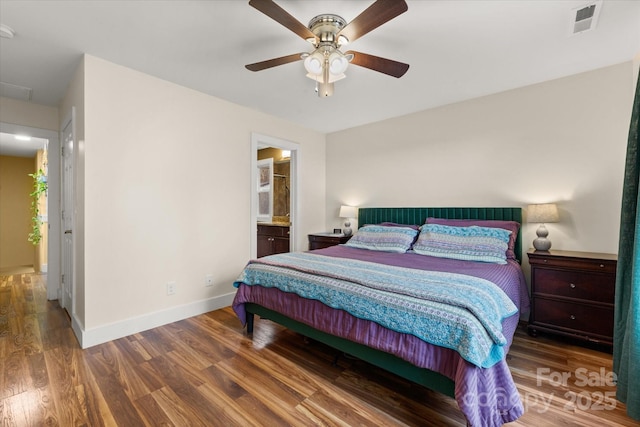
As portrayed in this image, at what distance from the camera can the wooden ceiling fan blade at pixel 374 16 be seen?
4.87ft

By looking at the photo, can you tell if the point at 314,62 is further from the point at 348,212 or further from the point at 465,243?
the point at 348,212

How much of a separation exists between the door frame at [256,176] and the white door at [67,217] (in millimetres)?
1860

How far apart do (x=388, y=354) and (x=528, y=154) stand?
271 cm

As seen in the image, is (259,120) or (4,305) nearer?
(4,305)

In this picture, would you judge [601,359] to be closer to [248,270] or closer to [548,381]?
[548,381]

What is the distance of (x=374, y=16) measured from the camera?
1.60 m

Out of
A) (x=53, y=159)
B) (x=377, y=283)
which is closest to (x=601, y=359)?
(x=377, y=283)

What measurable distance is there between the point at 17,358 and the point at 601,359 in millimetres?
4626

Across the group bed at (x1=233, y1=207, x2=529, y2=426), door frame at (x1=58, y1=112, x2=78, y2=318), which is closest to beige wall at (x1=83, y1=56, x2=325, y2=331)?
door frame at (x1=58, y1=112, x2=78, y2=318)

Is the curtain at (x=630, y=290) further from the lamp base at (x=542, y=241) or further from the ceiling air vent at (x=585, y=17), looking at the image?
the lamp base at (x=542, y=241)

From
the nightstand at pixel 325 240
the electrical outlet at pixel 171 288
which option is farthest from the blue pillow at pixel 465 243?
the electrical outlet at pixel 171 288

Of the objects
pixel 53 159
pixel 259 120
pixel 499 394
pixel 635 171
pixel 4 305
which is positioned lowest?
pixel 4 305

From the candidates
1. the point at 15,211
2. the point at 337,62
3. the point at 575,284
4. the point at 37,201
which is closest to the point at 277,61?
the point at 337,62

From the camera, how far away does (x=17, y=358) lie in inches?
88.7
